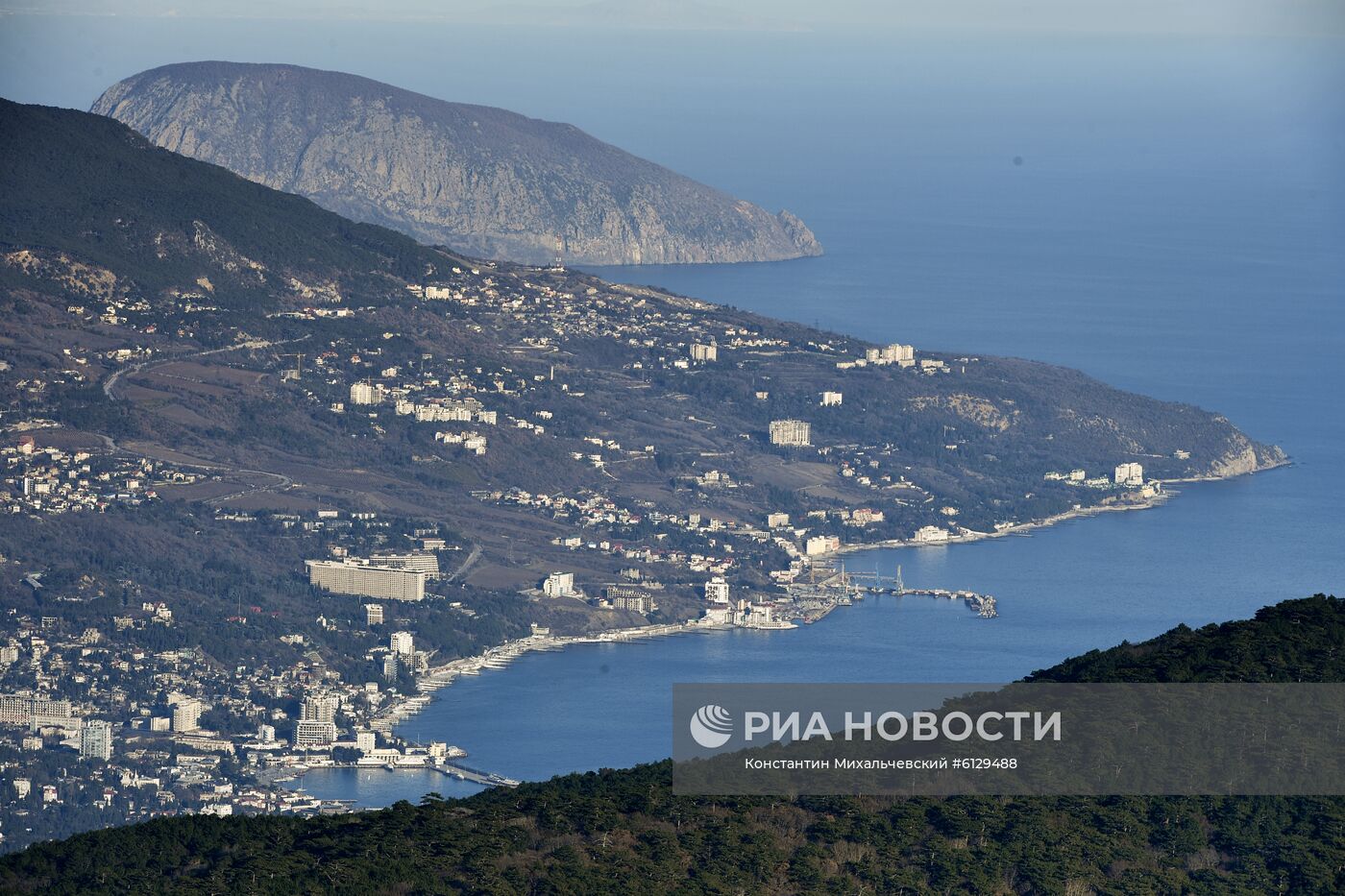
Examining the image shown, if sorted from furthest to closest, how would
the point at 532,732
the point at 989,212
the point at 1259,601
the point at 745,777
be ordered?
the point at 989,212 → the point at 1259,601 → the point at 532,732 → the point at 745,777

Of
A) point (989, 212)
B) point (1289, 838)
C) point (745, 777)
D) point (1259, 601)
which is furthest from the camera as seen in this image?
point (989, 212)

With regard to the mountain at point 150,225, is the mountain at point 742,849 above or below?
below

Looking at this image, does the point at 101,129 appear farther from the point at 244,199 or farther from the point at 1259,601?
the point at 1259,601

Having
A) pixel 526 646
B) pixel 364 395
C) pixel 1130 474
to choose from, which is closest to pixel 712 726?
pixel 526 646

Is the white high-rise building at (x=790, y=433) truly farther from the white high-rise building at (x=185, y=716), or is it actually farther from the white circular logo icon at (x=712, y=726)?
the white circular logo icon at (x=712, y=726)

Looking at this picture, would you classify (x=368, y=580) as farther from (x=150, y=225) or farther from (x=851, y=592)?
(x=150, y=225)

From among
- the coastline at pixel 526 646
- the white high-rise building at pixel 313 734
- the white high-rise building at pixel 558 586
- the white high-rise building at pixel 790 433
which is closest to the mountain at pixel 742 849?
the white high-rise building at pixel 313 734

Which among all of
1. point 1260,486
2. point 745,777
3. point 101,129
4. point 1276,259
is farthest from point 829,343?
point 745,777
